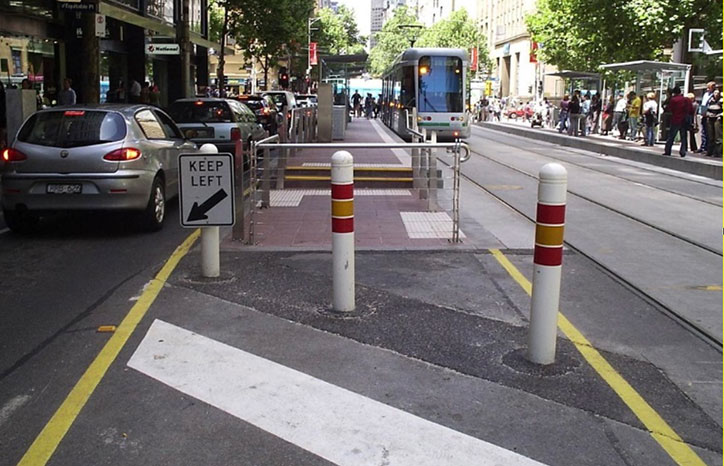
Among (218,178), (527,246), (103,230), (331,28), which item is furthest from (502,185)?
(331,28)

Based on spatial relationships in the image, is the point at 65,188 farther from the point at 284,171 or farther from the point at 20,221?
the point at 284,171

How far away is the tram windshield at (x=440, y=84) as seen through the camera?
89.9ft

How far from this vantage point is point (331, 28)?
329 ft

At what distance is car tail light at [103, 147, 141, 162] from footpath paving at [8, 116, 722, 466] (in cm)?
209

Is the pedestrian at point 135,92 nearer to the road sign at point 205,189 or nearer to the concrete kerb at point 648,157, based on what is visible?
the concrete kerb at point 648,157

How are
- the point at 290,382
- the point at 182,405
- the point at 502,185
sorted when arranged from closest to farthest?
1. the point at 182,405
2. the point at 290,382
3. the point at 502,185

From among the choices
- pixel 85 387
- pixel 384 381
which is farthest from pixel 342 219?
pixel 85 387

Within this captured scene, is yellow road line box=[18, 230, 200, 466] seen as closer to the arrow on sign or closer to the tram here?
the arrow on sign

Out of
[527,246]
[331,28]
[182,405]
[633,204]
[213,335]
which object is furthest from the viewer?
[331,28]

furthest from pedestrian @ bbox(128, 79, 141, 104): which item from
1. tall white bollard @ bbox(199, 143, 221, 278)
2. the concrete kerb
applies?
tall white bollard @ bbox(199, 143, 221, 278)

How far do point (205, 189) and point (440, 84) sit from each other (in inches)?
845

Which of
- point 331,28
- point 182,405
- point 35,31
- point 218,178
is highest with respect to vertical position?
point 331,28

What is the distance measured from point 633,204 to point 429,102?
15.2 m

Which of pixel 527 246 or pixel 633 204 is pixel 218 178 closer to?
pixel 527 246
